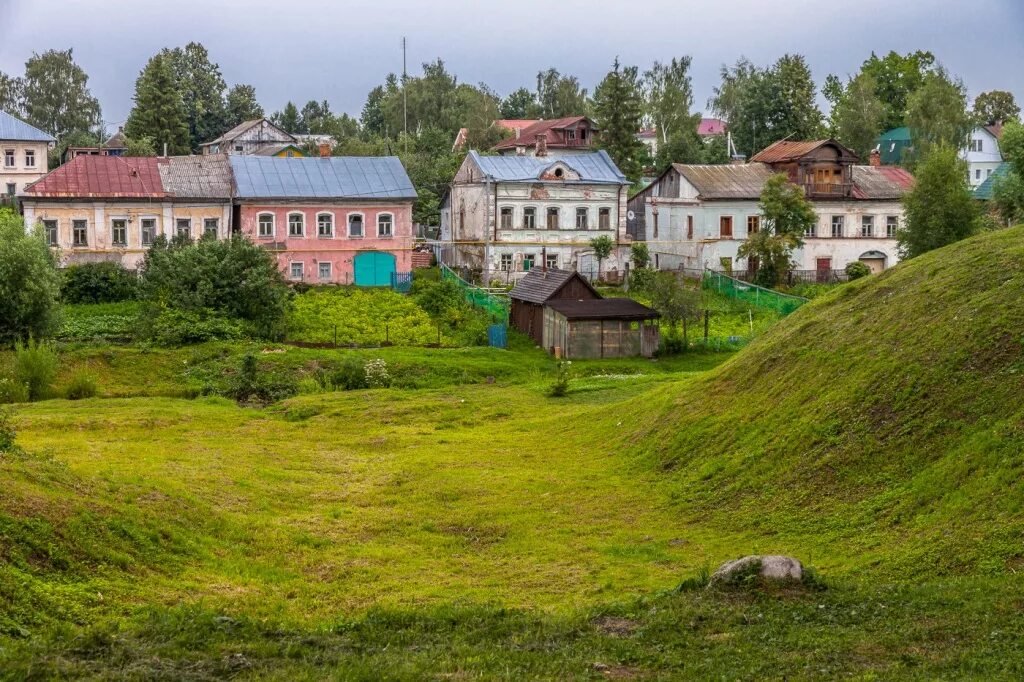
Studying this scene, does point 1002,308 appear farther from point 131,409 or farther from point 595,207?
point 595,207

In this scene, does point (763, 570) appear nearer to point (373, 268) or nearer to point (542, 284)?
point (542, 284)

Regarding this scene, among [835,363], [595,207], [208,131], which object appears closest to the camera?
[835,363]

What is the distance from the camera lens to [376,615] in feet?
52.7

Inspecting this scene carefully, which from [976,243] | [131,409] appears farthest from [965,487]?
[131,409]

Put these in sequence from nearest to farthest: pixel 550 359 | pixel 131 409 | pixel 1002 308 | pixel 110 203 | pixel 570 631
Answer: pixel 570 631 < pixel 1002 308 < pixel 131 409 < pixel 550 359 < pixel 110 203

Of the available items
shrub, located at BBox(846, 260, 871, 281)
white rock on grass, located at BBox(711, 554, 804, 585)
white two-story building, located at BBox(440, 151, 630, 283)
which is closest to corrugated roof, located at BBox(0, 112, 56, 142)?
white two-story building, located at BBox(440, 151, 630, 283)

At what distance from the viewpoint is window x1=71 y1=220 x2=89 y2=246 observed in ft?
189

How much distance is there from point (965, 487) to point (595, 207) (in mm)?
47052

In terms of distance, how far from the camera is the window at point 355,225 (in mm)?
60500

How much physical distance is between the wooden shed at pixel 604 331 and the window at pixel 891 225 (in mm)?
27541

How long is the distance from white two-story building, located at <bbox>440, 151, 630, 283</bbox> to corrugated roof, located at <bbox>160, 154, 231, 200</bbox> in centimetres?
1251

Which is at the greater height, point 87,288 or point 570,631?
point 87,288

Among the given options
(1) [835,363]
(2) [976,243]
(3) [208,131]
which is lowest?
(1) [835,363]

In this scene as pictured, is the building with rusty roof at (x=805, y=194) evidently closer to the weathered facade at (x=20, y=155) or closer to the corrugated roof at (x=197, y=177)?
the corrugated roof at (x=197, y=177)
